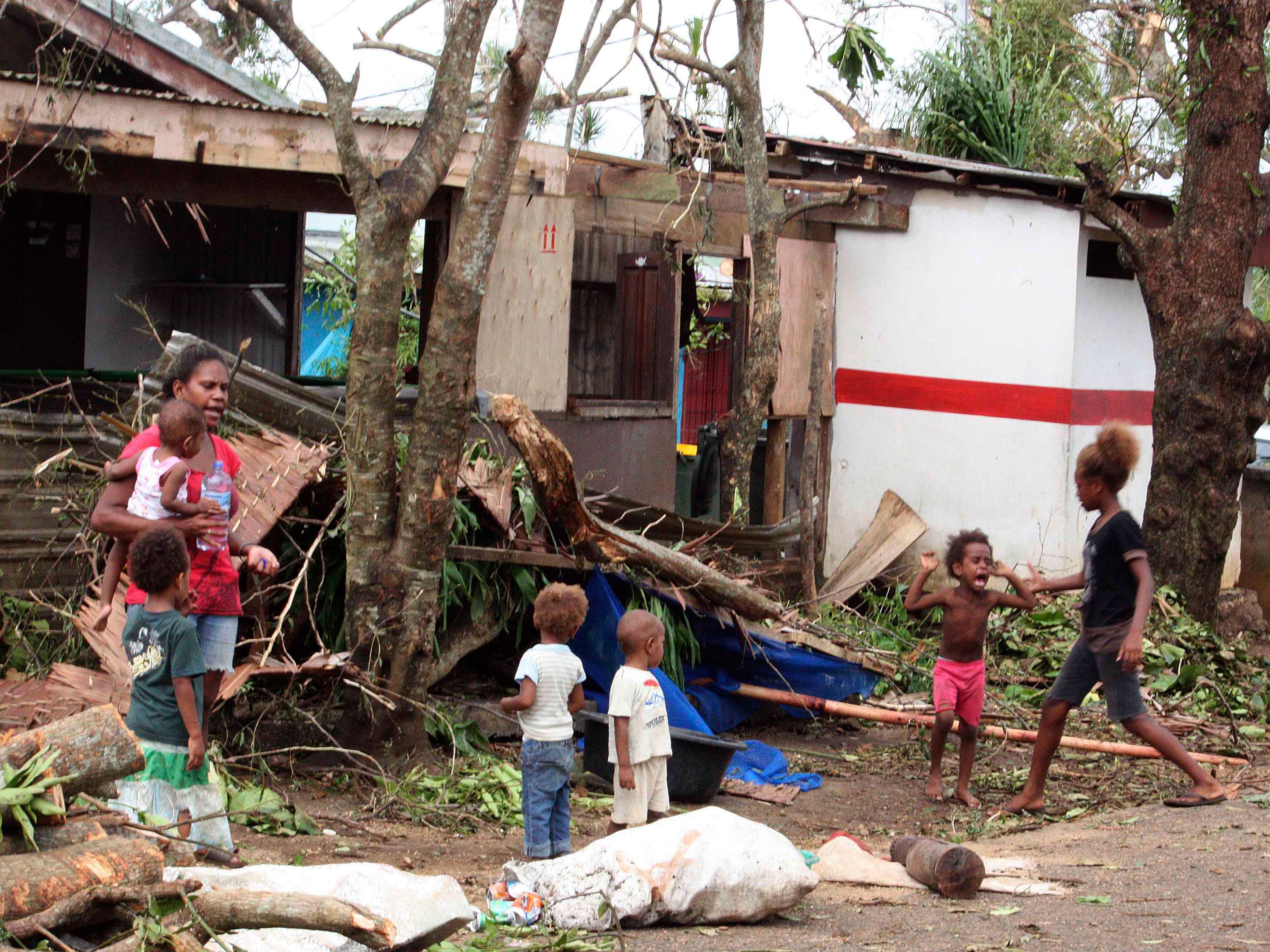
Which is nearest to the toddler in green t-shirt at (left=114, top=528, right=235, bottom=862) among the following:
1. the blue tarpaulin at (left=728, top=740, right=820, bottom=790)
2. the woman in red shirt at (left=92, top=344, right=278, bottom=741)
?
the woman in red shirt at (left=92, top=344, right=278, bottom=741)

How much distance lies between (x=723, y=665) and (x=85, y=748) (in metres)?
4.80

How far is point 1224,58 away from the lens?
905cm

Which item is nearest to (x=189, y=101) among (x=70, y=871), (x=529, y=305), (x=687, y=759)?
(x=529, y=305)

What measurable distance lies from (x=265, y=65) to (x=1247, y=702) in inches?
652

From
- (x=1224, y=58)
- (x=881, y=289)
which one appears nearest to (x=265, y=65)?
(x=881, y=289)

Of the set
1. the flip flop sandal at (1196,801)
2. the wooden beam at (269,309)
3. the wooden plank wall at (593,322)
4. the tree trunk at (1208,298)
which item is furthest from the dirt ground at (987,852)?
the wooden beam at (269,309)

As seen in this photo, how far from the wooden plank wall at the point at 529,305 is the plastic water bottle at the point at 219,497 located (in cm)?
385

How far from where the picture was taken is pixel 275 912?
3098mm

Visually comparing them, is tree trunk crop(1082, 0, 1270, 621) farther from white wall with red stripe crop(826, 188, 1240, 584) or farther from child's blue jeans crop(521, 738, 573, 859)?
child's blue jeans crop(521, 738, 573, 859)

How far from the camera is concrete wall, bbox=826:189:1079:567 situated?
1103cm

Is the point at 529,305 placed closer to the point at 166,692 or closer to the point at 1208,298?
the point at 1208,298

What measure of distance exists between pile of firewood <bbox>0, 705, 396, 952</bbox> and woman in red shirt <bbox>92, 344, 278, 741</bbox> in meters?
1.27

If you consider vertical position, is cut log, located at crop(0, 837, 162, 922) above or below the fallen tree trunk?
above

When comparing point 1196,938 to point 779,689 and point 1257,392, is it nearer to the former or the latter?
point 779,689
